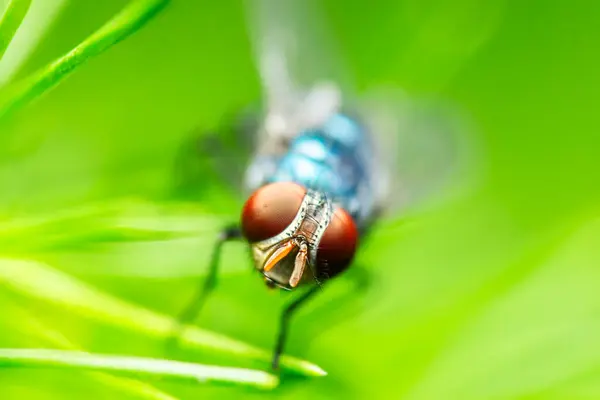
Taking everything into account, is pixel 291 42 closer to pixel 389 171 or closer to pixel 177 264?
pixel 389 171

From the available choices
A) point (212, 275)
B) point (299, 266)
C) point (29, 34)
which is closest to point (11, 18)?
point (29, 34)

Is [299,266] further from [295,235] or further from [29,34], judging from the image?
[29,34]

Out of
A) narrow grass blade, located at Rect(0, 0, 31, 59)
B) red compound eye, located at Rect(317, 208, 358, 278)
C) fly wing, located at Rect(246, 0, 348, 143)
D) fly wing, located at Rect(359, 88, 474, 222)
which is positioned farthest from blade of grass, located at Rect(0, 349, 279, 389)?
fly wing, located at Rect(246, 0, 348, 143)

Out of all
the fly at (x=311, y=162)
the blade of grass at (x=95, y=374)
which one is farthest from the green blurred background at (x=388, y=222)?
the fly at (x=311, y=162)

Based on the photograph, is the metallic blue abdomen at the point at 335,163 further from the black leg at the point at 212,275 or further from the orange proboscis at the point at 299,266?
the orange proboscis at the point at 299,266

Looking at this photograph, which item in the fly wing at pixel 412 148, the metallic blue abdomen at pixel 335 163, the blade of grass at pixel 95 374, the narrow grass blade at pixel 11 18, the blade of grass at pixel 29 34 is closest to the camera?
the narrow grass blade at pixel 11 18

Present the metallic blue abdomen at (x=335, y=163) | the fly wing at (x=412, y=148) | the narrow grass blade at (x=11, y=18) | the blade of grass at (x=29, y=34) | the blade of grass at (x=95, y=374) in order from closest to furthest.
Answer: the narrow grass blade at (x=11, y=18)
the blade of grass at (x=95, y=374)
the blade of grass at (x=29, y=34)
the metallic blue abdomen at (x=335, y=163)
the fly wing at (x=412, y=148)

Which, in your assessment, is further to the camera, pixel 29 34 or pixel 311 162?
pixel 311 162
